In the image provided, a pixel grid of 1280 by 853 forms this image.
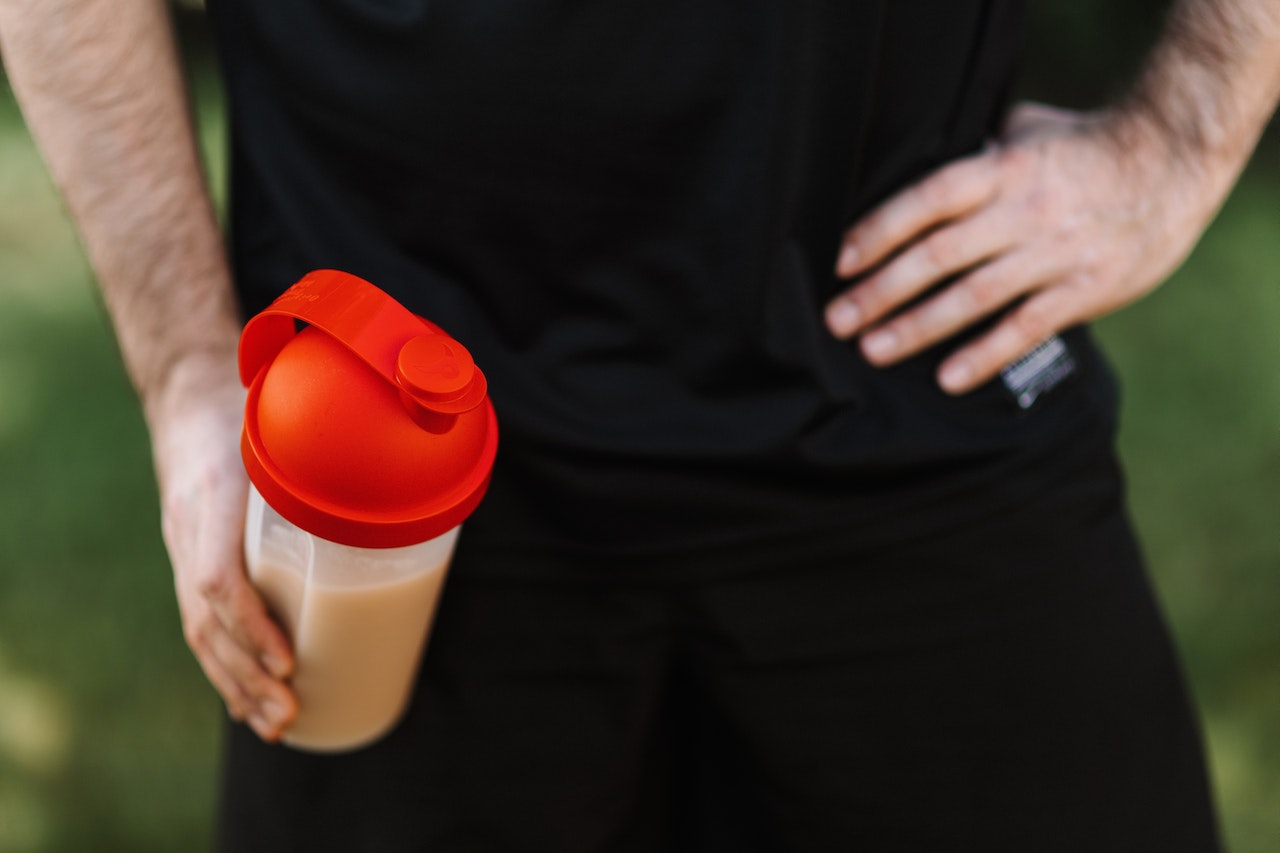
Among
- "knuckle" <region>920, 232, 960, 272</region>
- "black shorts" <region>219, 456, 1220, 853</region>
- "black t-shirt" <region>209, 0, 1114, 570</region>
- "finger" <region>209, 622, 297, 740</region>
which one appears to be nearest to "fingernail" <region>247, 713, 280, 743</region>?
"finger" <region>209, 622, 297, 740</region>

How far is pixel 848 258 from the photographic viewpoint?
100 cm

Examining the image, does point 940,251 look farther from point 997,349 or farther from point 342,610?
point 342,610

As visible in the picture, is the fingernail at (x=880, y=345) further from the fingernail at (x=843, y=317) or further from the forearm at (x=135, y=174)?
the forearm at (x=135, y=174)

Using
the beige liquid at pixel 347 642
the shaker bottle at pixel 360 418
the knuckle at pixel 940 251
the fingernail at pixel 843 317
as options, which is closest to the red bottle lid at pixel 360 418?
the shaker bottle at pixel 360 418

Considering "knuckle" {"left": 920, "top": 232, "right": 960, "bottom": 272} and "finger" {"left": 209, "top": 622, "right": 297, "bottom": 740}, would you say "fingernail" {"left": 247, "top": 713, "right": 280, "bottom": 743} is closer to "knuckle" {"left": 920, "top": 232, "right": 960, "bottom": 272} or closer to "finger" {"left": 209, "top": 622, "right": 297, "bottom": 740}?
"finger" {"left": 209, "top": 622, "right": 297, "bottom": 740}

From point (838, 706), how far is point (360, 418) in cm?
57

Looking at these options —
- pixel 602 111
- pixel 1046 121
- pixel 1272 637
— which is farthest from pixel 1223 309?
pixel 602 111

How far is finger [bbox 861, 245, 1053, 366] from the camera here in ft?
3.30

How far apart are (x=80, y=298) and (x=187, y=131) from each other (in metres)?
1.99

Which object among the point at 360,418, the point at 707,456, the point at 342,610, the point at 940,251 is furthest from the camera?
the point at 940,251

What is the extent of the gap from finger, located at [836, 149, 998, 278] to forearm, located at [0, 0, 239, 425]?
0.60 m

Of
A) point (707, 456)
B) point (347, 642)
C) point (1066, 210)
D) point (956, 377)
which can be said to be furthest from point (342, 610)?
point (1066, 210)

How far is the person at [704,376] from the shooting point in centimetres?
89

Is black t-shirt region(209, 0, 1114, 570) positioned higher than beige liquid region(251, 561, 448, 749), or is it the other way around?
black t-shirt region(209, 0, 1114, 570)
